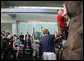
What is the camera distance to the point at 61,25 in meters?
4.05

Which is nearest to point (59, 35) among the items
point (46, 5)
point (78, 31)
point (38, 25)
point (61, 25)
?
point (61, 25)

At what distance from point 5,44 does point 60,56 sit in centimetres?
204

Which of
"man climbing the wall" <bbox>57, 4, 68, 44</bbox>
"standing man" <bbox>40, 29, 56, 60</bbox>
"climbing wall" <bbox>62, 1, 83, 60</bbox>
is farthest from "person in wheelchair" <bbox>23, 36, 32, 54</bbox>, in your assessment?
"climbing wall" <bbox>62, 1, 83, 60</bbox>

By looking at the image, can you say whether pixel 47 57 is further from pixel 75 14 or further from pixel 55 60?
pixel 75 14

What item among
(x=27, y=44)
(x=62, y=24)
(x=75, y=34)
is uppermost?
(x=62, y=24)

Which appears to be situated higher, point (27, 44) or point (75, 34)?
point (75, 34)

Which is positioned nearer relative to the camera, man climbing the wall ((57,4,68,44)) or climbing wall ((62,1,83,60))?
climbing wall ((62,1,83,60))

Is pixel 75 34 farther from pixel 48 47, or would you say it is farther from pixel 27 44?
pixel 27 44

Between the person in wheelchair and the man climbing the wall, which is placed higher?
the man climbing the wall

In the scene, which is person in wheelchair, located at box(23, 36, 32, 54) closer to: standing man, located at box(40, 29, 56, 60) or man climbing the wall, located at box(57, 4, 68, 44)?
standing man, located at box(40, 29, 56, 60)

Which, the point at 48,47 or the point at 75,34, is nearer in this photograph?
the point at 75,34

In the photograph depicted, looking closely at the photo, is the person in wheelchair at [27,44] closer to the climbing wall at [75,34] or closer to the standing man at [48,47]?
the standing man at [48,47]

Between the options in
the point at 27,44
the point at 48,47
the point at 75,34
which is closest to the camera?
the point at 75,34

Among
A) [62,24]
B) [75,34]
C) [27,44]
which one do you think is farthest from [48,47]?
[27,44]
